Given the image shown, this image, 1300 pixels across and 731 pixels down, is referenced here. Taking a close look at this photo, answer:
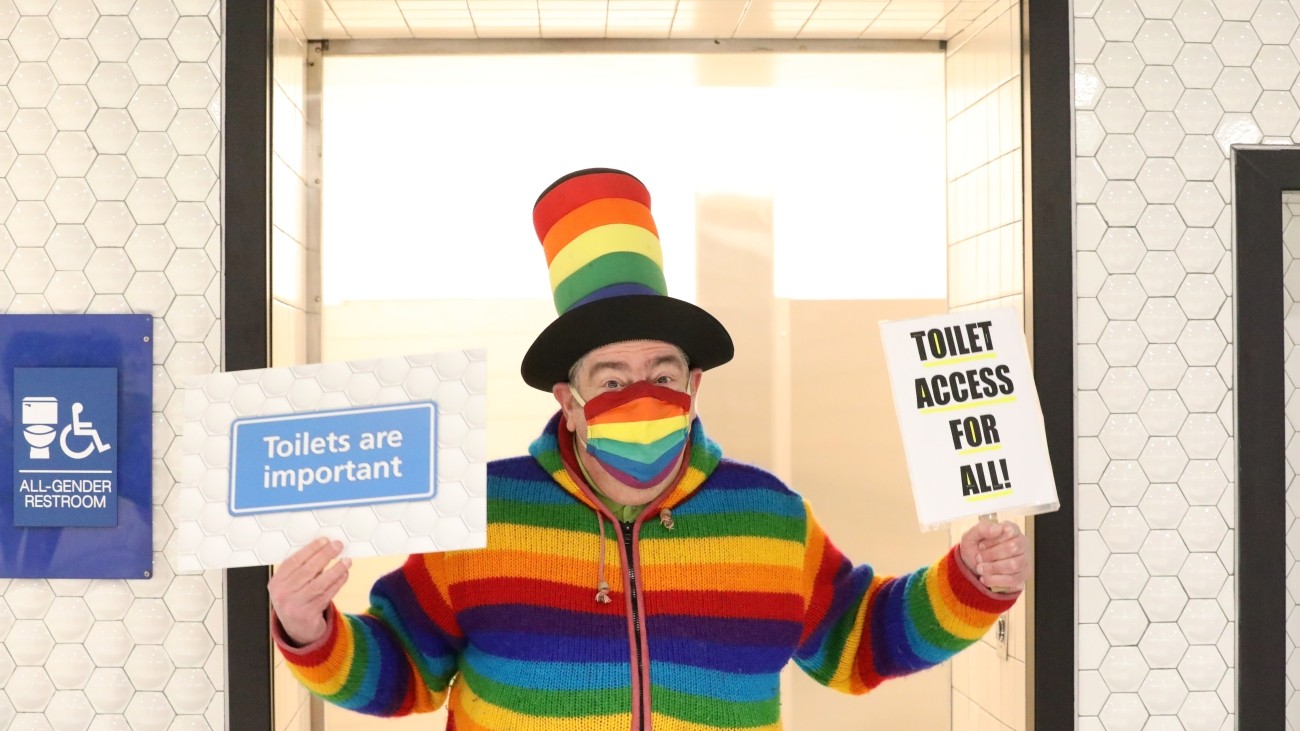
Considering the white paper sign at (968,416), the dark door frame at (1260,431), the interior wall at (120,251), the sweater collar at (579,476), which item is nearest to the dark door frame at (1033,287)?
the interior wall at (120,251)

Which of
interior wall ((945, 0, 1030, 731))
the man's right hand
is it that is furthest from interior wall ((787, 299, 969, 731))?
the man's right hand

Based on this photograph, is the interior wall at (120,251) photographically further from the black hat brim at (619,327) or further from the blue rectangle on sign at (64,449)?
the black hat brim at (619,327)

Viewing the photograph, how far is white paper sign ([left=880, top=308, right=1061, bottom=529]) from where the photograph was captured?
1729 millimetres

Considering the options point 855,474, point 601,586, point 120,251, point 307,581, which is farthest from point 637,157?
point 307,581

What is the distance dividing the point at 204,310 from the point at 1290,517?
7.17 ft

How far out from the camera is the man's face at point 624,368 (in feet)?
5.95

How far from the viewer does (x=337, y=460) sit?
1.62 meters

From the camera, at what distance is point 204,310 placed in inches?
82.8

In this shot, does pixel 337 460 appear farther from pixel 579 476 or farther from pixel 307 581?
pixel 579 476

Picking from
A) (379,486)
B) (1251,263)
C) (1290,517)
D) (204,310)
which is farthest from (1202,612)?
(204,310)

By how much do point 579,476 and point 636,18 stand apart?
1222 millimetres

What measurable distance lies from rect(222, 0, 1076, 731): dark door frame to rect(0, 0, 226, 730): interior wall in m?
0.04

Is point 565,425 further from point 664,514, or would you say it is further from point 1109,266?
point 1109,266

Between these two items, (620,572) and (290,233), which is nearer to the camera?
(620,572)
